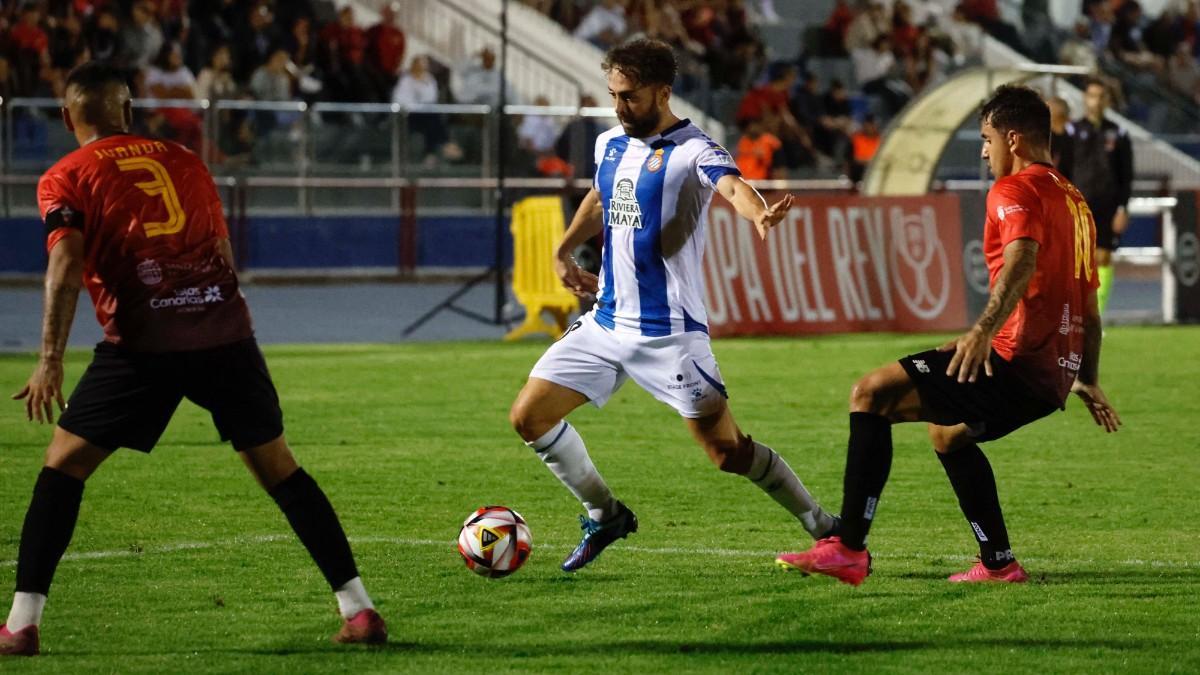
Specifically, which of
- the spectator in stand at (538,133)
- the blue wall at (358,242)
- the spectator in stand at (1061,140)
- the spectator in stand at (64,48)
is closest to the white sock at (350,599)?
the spectator in stand at (1061,140)

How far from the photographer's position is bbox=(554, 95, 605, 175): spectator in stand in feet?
79.6

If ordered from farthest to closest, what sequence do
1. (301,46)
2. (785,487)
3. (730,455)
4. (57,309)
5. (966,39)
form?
(966,39)
(301,46)
(785,487)
(730,455)
(57,309)

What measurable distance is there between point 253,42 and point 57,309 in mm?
19052

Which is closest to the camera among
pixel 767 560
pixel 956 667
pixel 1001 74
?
pixel 956 667

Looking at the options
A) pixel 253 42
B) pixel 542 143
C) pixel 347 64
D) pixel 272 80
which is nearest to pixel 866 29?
pixel 542 143

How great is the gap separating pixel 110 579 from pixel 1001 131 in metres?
3.67

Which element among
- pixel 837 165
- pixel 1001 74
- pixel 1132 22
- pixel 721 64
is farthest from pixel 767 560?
pixel 1132 22

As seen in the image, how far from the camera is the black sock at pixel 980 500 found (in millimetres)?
7297

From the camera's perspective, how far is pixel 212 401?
6.16 meters

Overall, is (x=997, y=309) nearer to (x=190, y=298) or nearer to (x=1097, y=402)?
(x=1097, y=402)

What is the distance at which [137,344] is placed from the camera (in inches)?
239

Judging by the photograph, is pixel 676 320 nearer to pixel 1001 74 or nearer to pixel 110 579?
pixel 110 579

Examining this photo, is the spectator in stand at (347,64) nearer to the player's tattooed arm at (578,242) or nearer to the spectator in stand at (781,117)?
the spectator in stand at (781,117)

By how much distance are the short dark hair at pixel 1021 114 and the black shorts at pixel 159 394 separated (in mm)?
2815
